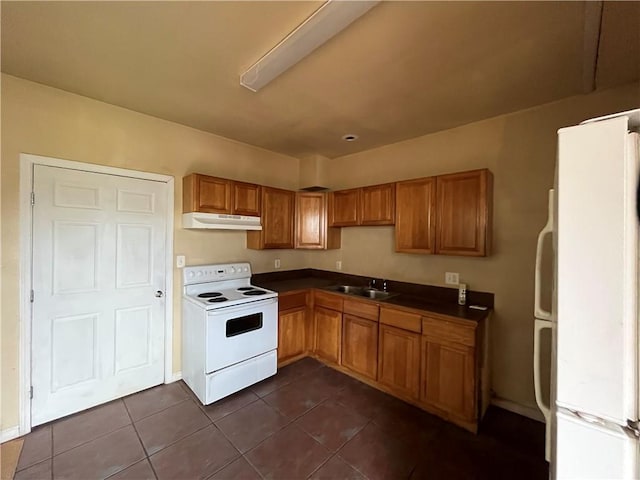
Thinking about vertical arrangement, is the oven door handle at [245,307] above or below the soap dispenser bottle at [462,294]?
below

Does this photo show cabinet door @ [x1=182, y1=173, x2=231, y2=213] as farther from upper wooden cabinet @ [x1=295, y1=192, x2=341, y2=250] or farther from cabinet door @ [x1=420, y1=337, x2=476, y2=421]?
cabinet door @ [x1=420, y1=337, x2=476, y2=421]

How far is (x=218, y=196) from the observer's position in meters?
2.77

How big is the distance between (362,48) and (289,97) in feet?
2.56

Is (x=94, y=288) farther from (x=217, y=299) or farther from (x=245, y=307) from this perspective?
(x=245, y=307)

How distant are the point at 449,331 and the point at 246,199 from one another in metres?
2.41

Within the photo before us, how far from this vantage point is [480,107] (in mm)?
2277

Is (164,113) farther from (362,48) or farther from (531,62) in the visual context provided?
(531,62)

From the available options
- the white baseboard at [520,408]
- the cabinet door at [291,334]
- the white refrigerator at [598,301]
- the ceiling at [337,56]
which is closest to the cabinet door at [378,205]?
the ceiling at [337,56]

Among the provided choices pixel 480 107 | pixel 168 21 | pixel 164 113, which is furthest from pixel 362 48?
pixel 164 113

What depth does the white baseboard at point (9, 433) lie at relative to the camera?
1.90 m

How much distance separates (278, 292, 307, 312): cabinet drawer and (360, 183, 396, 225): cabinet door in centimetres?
115

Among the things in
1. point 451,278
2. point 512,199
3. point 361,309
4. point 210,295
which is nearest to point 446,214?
point 512,199

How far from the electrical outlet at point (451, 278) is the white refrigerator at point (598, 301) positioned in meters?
2.05

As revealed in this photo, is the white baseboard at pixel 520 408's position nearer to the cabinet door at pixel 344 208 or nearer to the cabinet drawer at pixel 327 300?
the cabinet drawer at pixel 327 300
